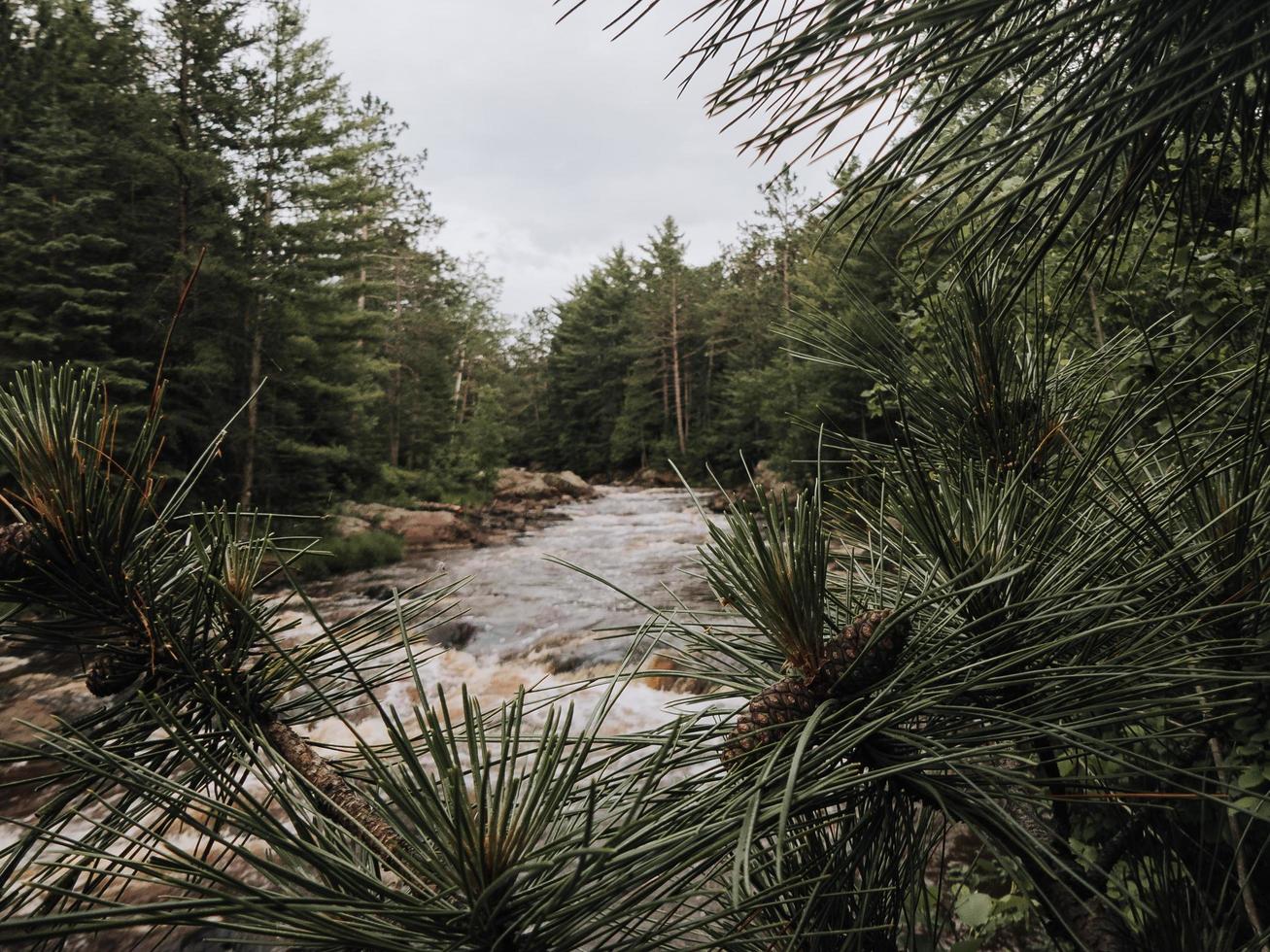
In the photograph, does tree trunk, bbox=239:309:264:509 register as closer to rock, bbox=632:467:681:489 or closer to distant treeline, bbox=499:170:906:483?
distant treeline, bbox=499:170:906:483

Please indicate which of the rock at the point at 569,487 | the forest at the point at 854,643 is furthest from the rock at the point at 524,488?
the forest at the point at 854,643

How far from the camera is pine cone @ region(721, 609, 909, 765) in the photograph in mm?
694

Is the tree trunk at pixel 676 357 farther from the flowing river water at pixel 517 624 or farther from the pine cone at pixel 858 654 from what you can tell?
the pine cone at pixel 858 654

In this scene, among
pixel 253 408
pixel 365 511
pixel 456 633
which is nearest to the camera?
pixel 456 633

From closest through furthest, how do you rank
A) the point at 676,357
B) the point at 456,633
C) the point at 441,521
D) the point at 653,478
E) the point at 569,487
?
the point at 456,633
the point at 441,521
the point at 569,487
the point at 653,478
the point at 676,357

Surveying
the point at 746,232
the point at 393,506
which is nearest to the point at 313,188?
the point at 393,506

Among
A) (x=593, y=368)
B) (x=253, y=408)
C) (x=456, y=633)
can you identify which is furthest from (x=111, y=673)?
(x=593, y=368)

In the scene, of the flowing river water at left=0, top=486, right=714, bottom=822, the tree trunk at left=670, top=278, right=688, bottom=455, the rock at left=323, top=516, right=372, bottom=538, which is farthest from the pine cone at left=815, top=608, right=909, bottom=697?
the tree trunk at left=670, top=278, right=688, bottom=455

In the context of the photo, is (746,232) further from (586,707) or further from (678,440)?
(586,707)

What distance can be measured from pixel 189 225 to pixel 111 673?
15382 mm

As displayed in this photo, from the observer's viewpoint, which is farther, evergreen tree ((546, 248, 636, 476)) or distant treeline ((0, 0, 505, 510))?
evergreen tree ((546, 248, 636, 476))

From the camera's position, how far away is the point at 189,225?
12578 millimetres

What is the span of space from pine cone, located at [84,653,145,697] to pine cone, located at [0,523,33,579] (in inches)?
5.4

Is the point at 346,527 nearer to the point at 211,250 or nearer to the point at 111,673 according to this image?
the point at 211,250
